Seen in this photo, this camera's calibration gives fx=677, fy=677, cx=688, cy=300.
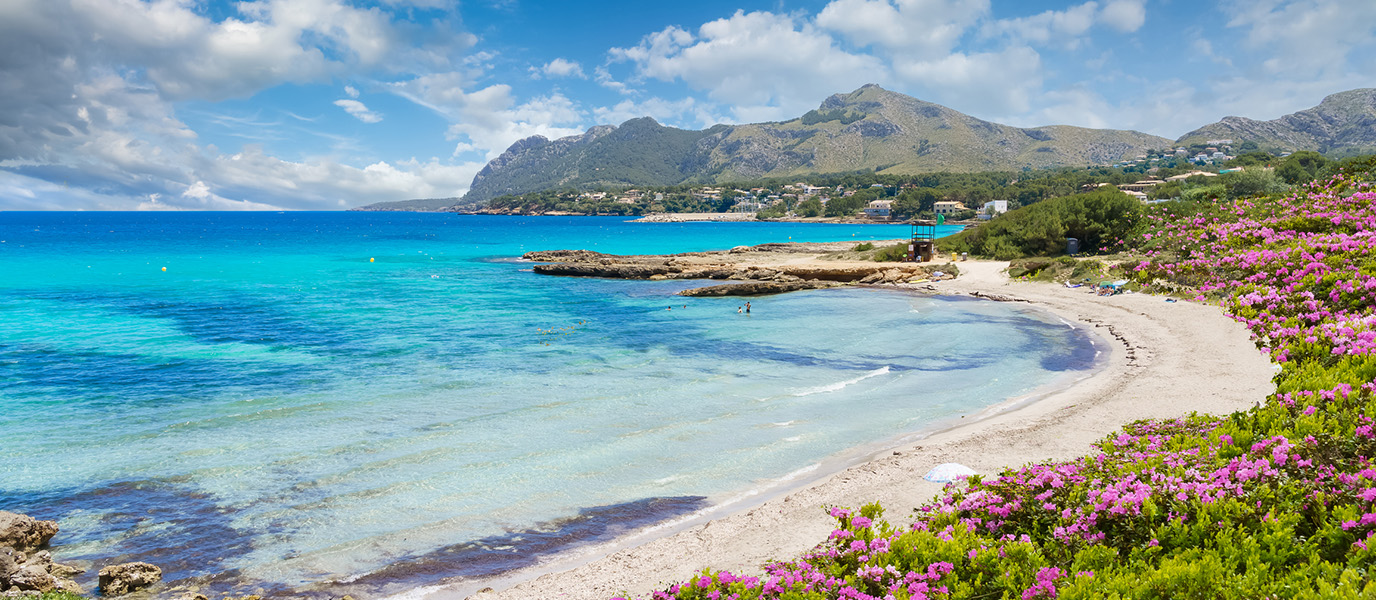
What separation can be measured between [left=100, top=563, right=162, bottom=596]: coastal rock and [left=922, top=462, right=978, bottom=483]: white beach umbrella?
39.4ft

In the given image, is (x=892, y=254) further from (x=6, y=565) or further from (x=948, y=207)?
(x=948, y=207)

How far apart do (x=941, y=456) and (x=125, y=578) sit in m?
13.3

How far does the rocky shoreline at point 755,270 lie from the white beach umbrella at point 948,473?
3394 cm

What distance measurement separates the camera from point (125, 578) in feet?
30.3

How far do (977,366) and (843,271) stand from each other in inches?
1182

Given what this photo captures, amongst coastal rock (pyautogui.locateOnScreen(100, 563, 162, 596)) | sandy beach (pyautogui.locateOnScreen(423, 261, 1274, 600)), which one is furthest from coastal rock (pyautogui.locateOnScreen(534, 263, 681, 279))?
coastal rock (pyautogui.locateOnScreen(100, 563, 162, 596))

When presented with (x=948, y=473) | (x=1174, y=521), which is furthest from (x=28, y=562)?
(x=1174, y=521)

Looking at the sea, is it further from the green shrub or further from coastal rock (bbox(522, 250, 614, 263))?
coastal rock (bbox(522, 250, 614, 263))

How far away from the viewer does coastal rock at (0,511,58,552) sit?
33.1 ft

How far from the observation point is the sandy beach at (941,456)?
9344 millimetres

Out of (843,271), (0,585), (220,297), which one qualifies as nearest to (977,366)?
(0,585)

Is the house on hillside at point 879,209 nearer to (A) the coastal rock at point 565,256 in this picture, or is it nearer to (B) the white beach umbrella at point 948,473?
(A) the coastal rock at point 565,256

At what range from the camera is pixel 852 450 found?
48.7 ft

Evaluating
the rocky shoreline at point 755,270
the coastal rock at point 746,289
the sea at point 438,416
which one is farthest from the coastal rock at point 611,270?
the sea at point 438,416
